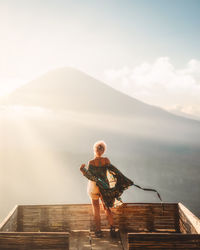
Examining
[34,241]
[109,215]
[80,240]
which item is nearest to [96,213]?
[109,215]

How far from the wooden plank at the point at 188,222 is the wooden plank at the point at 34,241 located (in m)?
1.93

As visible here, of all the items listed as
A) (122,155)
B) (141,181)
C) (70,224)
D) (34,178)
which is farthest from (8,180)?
(70,224)

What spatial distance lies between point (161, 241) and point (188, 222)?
1.43 meters

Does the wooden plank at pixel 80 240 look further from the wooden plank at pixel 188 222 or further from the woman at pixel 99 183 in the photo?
the wooden plank at pixel 188 222

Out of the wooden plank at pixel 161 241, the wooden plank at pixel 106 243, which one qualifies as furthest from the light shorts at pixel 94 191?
the wooden plank at pixel 161 241

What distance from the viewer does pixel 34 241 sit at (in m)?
2.63

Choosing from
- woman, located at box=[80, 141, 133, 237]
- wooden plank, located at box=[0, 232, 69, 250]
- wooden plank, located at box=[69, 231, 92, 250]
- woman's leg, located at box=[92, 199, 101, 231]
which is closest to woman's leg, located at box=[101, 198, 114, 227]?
woman, located at box=[80, 141, 133, 237]

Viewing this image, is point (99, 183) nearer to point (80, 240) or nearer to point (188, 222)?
point (80, 240)

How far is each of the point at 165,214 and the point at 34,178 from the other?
111m

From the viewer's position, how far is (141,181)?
97.4 metres

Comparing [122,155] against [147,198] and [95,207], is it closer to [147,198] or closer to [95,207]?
[147,198]

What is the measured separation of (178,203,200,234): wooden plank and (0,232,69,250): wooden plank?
1.93 metres

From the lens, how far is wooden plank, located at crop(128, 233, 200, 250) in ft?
8.65

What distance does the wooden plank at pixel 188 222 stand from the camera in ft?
11.6
